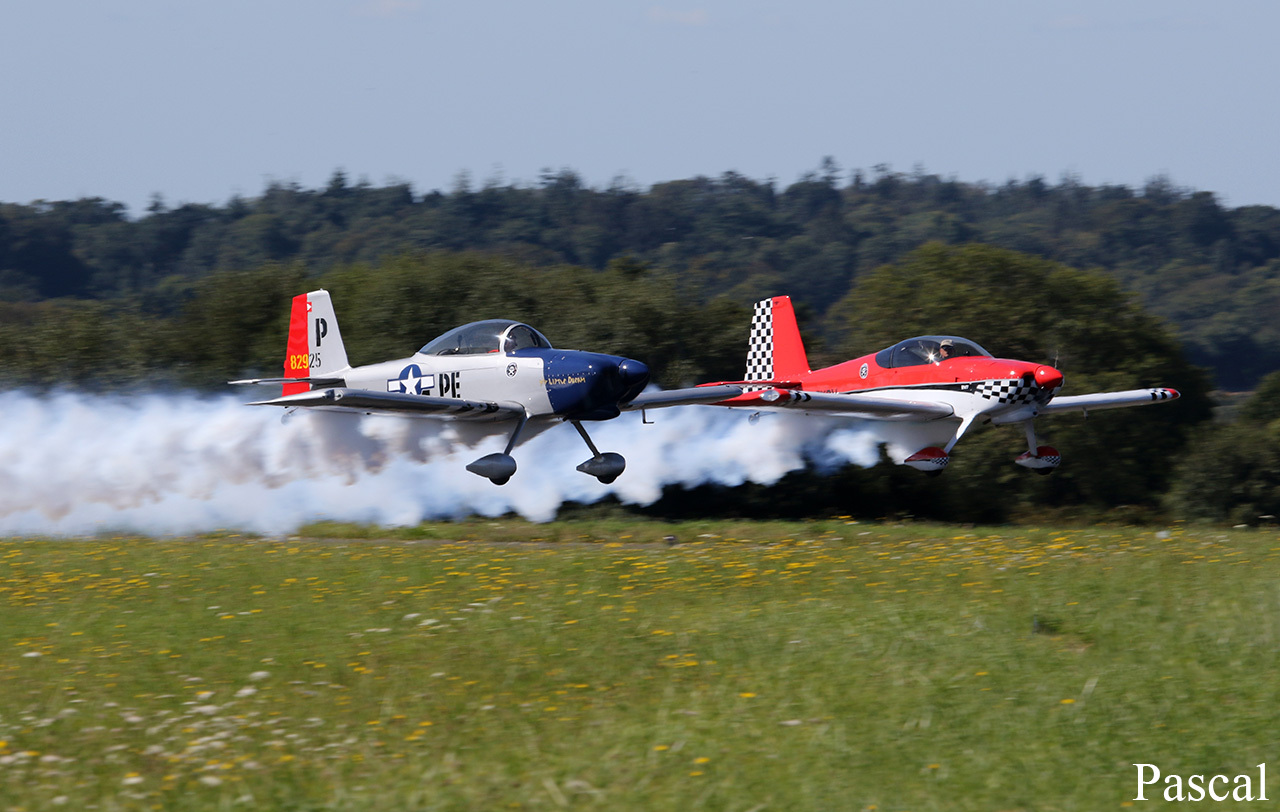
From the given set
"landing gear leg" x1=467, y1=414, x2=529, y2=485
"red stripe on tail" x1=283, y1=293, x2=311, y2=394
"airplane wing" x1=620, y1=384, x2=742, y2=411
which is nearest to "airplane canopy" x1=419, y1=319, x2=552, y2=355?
"landing gear leg" x1=467, y1=414, x2=529, y2=485

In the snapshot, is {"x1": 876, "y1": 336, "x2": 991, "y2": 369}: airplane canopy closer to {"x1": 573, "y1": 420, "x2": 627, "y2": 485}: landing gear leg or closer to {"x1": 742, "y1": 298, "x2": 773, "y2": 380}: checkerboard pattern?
{"x1": 742, "y1": 298, "x2": 773, "y2": 380}: checkerboard pattern

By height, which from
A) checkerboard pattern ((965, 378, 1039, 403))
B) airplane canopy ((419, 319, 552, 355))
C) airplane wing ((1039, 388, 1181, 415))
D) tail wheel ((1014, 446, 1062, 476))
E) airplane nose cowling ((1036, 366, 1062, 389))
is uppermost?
airplane canopy ((419, 319, 552, 355))

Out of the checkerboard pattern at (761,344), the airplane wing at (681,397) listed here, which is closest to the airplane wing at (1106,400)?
the checkerboard pattern at (761,344)

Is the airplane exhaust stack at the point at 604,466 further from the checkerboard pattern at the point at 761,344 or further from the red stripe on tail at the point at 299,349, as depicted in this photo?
the checkerboard pattern at the point at 761,344

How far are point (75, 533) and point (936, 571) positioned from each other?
12545 millimetres

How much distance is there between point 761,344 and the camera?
23.4 m

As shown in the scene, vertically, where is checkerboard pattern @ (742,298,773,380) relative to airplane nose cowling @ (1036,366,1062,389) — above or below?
above

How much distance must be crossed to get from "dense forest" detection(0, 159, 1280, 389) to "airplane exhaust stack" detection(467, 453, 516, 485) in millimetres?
63417

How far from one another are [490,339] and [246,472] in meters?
4.53

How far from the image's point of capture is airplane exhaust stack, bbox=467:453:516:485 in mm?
16875

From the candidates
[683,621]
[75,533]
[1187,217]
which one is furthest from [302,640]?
[1187,217]

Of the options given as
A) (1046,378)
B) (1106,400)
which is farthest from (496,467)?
(1106,400)

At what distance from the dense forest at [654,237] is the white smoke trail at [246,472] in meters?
61.7

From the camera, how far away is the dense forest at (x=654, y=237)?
309 feet
